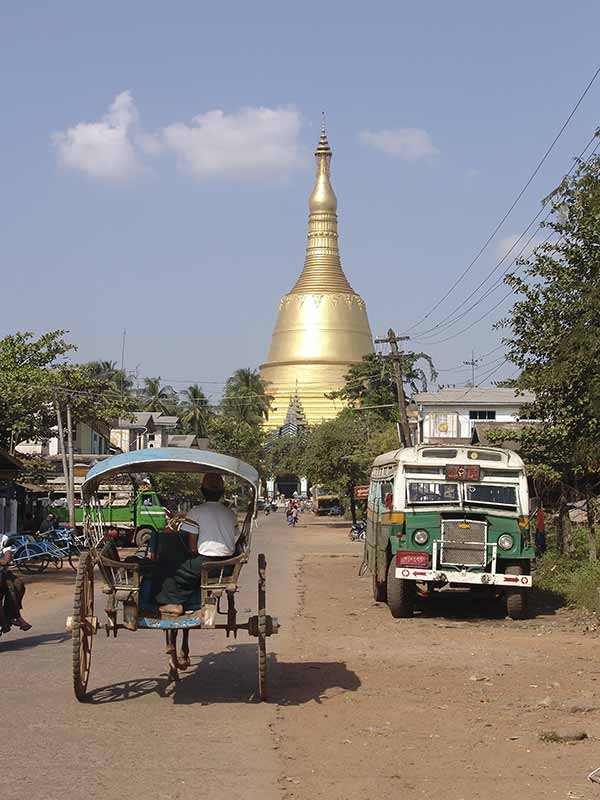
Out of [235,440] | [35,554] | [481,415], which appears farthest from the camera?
[235,440]

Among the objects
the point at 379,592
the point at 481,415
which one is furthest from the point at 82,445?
the point at 379,592

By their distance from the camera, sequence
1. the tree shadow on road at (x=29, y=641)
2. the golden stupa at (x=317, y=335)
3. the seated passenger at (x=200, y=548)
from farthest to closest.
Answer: the golden stupa at (x=317, y=335) < the tree shadow on road at (x=29, y=641) < the seated passenger at (x=200, y=548)

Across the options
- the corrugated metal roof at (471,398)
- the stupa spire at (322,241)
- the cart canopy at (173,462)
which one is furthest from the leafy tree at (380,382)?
the cart canopy at (173,462)

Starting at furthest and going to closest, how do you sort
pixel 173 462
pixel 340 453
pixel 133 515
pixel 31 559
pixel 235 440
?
pixel 235 440 → pixel 340 453 → pixel 31 559 → pixel 133 515 → pixel 173 462

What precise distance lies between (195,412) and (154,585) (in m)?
79.6

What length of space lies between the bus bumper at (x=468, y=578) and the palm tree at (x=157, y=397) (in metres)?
75.4

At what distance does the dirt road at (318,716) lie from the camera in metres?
6.83

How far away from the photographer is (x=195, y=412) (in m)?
88.8

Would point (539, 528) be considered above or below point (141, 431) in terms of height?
below

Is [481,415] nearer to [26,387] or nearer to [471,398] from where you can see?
[471,398]

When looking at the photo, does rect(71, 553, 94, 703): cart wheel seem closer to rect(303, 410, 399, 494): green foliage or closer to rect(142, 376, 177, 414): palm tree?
rect(303, 410, 399, 494): green foliage

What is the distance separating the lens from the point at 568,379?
1825 cm

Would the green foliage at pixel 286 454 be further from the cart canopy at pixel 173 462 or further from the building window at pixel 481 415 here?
the cart canopy at pixel 173 462

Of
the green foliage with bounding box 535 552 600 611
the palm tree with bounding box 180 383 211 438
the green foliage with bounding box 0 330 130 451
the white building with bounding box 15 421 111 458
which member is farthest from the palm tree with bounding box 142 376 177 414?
the green foliage with bounding box 535 552 600 611
